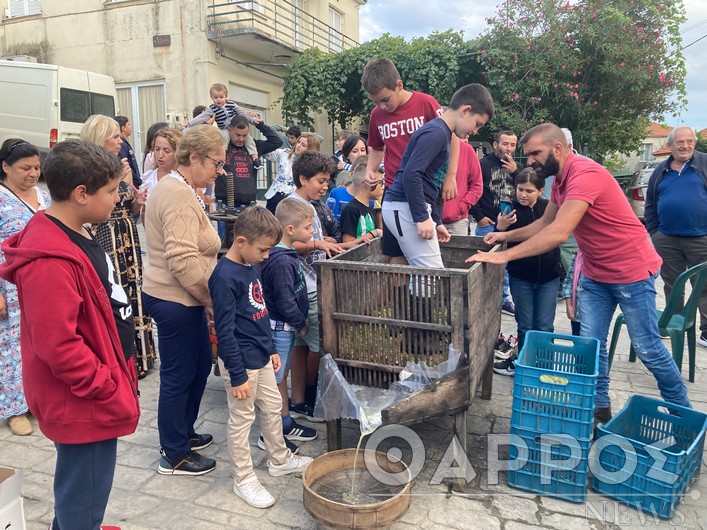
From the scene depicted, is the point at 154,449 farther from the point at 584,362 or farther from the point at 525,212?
the point at 525,212

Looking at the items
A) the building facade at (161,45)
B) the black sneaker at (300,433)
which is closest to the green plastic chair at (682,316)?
the black sneaker at (300,433)

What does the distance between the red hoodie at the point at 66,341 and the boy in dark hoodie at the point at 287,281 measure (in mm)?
1244

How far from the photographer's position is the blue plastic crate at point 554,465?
2922 mm

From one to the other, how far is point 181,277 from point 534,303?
2.92 m

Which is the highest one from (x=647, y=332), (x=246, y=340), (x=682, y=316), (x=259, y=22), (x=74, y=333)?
(x=259, y=22)

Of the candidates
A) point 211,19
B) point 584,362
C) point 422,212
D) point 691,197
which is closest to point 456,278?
point 422,212

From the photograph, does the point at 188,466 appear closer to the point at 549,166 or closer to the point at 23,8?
the point at 549,166

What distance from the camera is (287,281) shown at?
329 cm

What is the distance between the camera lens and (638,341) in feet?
11.3

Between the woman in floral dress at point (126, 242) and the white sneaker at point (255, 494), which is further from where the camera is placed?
the woman in floral dress at point (126, 242)

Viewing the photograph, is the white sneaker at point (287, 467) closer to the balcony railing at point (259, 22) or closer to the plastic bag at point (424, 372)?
the plastic bag at point (424, 372)

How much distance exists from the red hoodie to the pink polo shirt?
2.64 m

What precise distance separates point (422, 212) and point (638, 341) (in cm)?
159

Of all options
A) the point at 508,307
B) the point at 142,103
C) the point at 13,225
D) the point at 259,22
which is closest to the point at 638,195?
the point at 508,307
